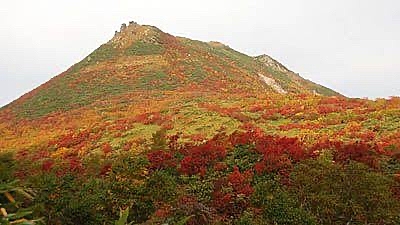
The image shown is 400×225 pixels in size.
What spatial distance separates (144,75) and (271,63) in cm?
3612

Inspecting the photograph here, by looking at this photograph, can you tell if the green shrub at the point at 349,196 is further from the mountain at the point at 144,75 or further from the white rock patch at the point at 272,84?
the white rock patch at the point at 272,84

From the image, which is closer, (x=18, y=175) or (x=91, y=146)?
(x=18, y=175)

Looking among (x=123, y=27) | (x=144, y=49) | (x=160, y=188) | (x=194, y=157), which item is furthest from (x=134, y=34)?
(x=160, y=188)

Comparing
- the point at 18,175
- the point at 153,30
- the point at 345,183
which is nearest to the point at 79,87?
the point at 153,30

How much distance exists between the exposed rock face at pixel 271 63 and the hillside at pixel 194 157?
32.5m

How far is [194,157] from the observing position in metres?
20.4

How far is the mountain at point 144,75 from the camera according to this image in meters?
47.8

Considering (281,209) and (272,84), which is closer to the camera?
(281,209)

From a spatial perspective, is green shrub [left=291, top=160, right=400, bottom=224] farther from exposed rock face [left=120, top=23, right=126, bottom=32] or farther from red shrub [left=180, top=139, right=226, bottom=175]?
exposed rock face [left=120, top=23, right=126, bottom=32]

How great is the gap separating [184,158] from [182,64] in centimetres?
3804

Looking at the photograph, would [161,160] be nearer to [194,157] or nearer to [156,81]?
[194,157]

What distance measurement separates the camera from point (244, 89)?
4984 centimetres

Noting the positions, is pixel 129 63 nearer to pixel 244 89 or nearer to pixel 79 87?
pixel 79 87

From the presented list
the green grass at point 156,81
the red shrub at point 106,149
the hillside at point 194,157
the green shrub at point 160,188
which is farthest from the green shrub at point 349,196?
the green grass at point 156,81
